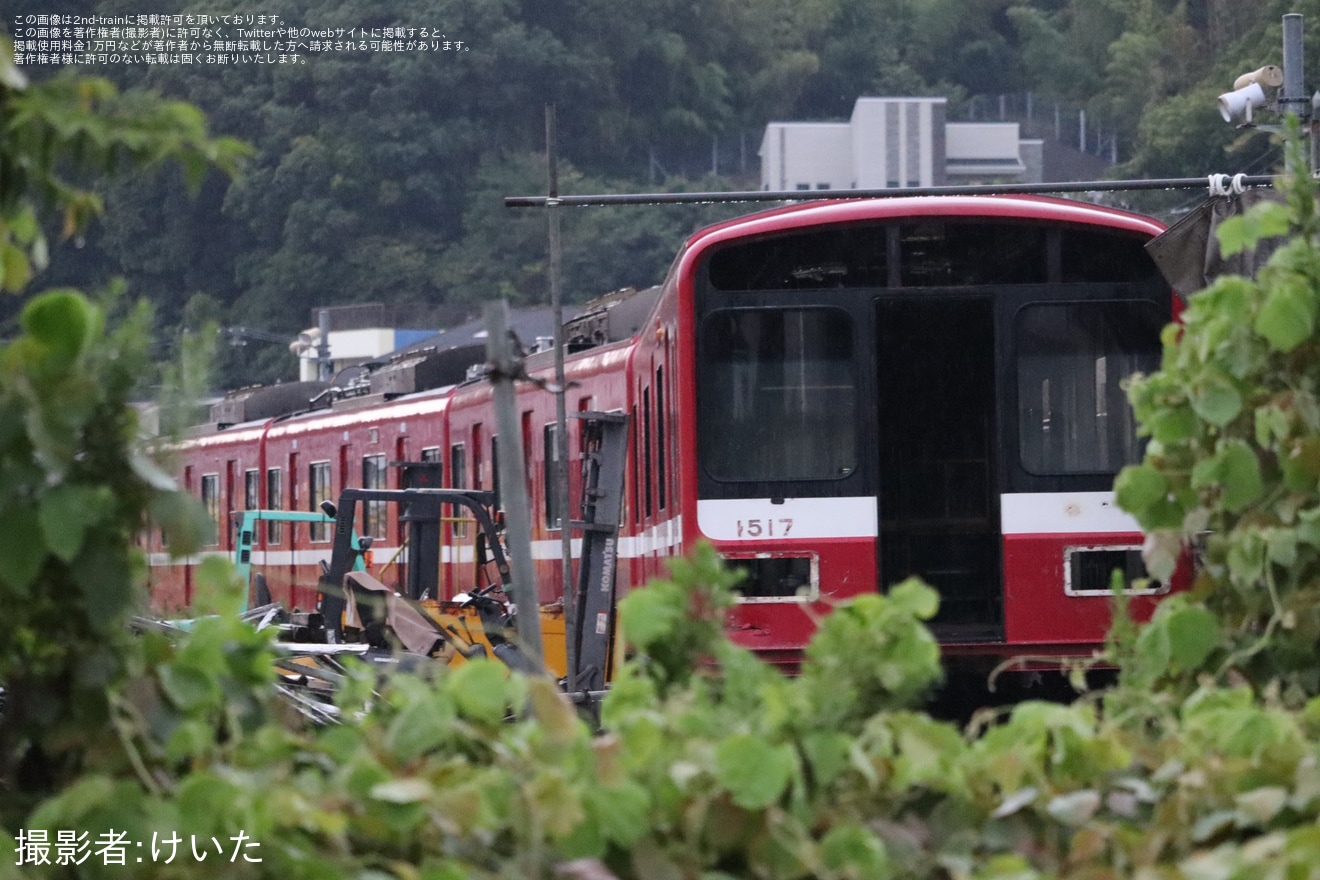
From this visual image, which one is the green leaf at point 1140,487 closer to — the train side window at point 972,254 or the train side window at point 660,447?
the train side window at point 972,254

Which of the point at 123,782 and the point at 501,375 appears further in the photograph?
the point at 501,375

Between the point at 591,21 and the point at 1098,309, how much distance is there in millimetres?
79566

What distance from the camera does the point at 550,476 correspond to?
1670 centimetres

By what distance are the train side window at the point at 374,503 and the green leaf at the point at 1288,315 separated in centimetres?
1833

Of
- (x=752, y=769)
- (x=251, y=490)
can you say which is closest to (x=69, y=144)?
(x=752, y=769)

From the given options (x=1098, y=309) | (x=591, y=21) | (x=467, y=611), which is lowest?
(x=467, y=611)

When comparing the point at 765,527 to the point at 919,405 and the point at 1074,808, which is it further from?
the point at 1074,808

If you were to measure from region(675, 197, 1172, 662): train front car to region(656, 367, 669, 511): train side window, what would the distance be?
97 cm

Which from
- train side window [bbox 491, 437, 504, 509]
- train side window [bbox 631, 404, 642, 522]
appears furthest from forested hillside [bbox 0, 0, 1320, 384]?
train side window [bbox 631, 404, 642, 522]

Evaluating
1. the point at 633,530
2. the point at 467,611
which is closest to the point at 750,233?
the point at 633,530

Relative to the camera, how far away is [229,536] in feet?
87.0

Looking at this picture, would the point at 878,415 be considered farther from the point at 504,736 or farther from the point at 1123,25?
the point at 1123,25

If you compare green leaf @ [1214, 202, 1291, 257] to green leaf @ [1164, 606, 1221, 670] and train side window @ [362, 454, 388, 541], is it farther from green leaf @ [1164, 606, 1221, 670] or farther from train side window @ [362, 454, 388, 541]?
train side window @ [362, 454, 388, 541]

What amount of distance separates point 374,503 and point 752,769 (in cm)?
1945
